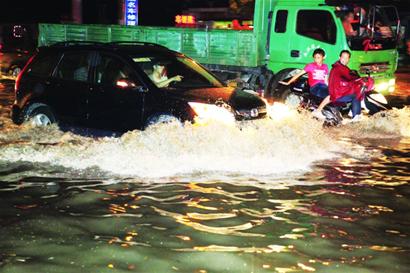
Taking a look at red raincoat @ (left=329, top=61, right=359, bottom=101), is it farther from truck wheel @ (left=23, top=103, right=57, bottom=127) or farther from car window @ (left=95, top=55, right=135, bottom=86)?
truck wheel @ (left=23, top=103, right=57, bottom=127)

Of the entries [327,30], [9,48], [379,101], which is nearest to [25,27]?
[9,48]

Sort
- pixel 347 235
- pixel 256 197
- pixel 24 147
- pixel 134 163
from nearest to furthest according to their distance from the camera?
1. pixel 347 235
2. pixel 256 197
3. pixel 134 163
4. pixel 24 147

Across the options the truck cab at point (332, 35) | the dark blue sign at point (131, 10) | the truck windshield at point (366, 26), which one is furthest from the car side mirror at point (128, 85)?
the dark blue sign at point (131, 10)

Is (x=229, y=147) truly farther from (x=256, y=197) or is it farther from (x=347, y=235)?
(x=347, y=235)

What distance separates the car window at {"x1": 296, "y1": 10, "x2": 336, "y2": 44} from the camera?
1219cm

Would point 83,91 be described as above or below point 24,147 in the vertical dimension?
above

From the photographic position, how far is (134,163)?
7.36 meters

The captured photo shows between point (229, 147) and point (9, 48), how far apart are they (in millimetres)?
13869

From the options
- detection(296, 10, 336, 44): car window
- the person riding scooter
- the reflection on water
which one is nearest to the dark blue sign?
detection(296, 10, 336, 44): car window

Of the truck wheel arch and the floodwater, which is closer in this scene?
the floodwater

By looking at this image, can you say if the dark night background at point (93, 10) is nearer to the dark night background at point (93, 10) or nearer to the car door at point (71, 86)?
the dark night background at point (93, 10)

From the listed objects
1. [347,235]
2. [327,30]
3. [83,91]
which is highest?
[327,30]

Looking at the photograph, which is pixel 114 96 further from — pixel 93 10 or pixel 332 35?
pixel 93 10

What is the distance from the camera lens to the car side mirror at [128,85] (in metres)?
8.00
